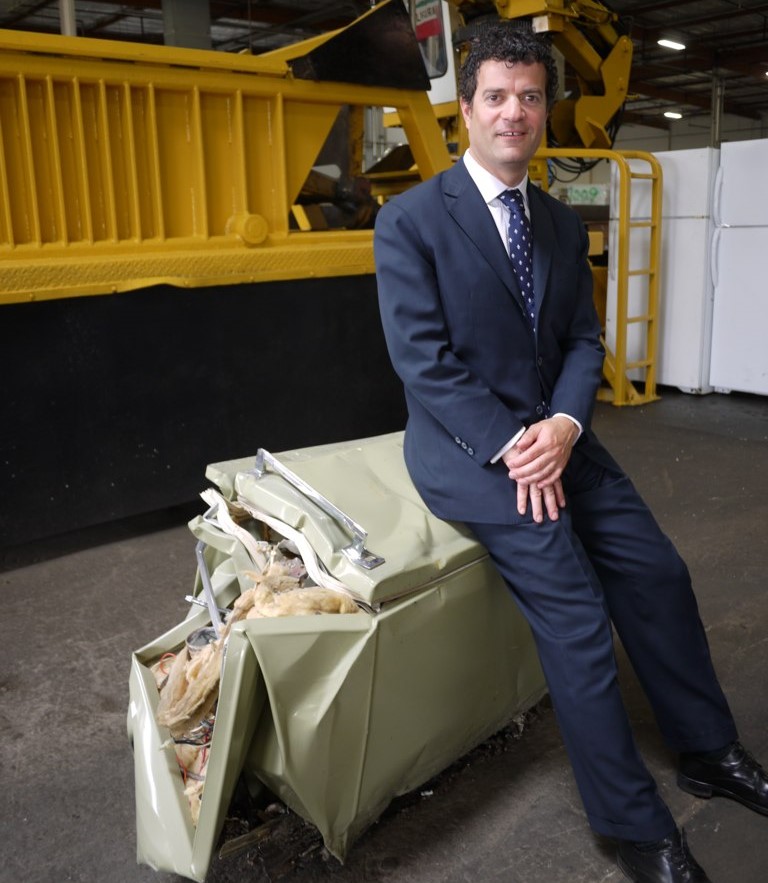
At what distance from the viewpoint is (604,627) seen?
169 cm

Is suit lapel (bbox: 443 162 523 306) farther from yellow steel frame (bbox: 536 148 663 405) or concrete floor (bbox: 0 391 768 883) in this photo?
yellow steel frame (bbox: 536 148 663 405)

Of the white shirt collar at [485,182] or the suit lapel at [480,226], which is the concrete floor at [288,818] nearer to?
the suit lapel at [480,226]

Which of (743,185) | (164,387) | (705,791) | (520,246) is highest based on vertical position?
(743,185)

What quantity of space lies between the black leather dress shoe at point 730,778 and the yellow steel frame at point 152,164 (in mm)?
2513

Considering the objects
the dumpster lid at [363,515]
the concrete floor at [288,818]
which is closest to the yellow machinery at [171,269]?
the concrete floor at [288,818]

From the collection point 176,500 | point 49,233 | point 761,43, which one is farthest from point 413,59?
point 761,43

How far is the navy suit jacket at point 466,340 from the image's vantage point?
5.83 feet

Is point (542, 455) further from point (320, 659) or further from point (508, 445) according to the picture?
point (320, 659)

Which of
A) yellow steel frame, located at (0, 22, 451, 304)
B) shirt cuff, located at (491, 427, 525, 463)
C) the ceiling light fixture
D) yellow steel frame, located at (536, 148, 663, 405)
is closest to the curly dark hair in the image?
shirt cuff, located at (491, 427, 525, 463)

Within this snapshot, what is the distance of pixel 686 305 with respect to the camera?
6.00m

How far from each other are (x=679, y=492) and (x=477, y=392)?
2.62m

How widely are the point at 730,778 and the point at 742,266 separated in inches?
179

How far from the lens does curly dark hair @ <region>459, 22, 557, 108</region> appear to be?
1.75 metres

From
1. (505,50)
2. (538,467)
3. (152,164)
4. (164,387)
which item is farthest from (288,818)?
(152,164)
